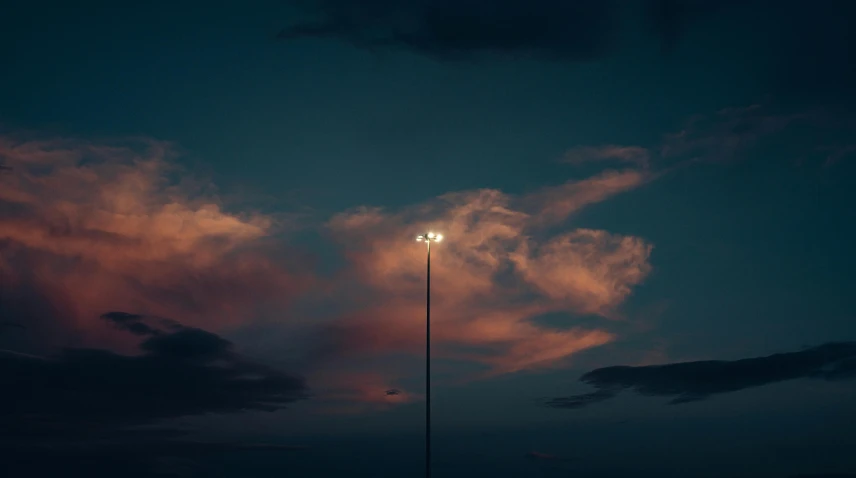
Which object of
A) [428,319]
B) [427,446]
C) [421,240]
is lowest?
[427,446]

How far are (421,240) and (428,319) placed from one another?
4080mm

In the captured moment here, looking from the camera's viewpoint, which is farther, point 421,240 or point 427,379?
point 421,240

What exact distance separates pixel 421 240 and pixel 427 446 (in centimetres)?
977

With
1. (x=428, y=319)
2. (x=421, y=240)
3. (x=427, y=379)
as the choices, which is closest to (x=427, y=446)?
(x=427, y=379)

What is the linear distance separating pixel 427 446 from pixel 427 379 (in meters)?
2.85

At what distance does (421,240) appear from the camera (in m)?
38.2

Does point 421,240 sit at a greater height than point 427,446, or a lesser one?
greater

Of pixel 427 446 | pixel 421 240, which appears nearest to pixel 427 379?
pixel 427 446

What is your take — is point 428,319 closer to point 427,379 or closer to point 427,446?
point 427,379

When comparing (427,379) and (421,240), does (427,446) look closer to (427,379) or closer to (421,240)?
(427,379)

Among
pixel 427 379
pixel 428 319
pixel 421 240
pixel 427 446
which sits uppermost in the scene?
pixel 421 240

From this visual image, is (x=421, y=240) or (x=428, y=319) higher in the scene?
(x=421, y=240)

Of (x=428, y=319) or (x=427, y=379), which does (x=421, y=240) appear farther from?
(x=427, y=379)

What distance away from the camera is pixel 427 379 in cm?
3466
